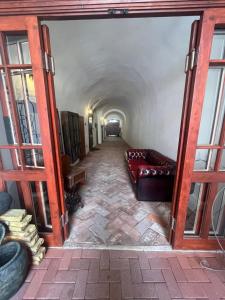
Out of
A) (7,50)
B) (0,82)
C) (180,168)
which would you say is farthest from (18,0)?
(180,168)

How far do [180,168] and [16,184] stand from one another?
178 cm

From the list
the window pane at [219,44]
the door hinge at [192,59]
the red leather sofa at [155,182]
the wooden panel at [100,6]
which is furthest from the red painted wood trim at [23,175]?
the window pane at [219,44]

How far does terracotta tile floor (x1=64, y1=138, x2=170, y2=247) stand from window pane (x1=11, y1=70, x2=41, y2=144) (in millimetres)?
1320

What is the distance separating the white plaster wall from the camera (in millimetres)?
2117

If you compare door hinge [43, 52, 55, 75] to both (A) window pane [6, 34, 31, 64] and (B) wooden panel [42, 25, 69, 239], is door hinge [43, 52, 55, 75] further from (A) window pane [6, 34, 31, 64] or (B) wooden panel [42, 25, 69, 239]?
(A) window pane [6, 34, 31, 64]

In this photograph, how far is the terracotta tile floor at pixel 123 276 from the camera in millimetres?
1239

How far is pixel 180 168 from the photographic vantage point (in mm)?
1443

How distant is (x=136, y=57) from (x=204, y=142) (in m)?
2.51

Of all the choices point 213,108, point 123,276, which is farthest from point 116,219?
point 213,108

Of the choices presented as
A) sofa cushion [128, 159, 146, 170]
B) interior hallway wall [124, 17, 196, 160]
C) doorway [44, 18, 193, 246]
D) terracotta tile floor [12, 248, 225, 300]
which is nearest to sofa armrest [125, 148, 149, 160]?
sofa cushion [128, 159, 146, 170]

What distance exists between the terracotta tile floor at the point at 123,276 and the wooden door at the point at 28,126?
0.29 meters

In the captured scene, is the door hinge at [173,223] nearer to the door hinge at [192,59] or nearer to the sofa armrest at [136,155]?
the door hinge at [192,59]

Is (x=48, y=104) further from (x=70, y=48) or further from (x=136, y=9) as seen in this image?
(x=70, y=48)

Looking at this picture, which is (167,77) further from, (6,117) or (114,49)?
(6,117)
